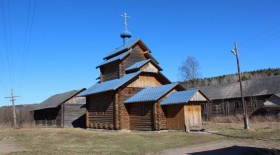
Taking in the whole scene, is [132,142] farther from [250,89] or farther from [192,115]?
[250,89]

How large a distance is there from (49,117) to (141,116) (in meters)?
21.1

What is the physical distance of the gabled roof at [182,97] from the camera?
26678 millimetres

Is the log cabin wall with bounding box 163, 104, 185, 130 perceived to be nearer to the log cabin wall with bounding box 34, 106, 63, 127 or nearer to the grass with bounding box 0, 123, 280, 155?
the grass with bounding box 0, 123, 280, 155

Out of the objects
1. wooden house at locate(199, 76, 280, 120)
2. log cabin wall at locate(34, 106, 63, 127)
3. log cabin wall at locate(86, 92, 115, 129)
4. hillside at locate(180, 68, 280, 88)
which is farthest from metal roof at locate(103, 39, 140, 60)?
hillside at locate(180, 68, 280, 88)

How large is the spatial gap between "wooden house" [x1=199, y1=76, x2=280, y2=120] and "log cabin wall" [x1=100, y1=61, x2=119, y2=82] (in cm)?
2050

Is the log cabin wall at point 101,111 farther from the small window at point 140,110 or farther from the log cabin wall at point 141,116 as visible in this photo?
the small window at point 140,110

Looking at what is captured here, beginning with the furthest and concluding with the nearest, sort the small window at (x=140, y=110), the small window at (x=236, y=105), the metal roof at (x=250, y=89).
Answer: the small window at (x=236, y=105)
the metal roof at (x=250, y=89)
the small window at (x=140, y=110)

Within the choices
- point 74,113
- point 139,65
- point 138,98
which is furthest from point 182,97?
point 74,113

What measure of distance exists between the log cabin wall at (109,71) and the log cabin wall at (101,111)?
2.58 m

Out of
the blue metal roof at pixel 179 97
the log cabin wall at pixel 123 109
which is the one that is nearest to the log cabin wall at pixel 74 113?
the log cabin wall at pixel 123 109

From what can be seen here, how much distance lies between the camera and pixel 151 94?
95.2 feet

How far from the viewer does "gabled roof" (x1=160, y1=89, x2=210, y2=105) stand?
2668 cm

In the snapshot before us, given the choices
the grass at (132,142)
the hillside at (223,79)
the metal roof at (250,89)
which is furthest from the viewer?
the hillside at (223,79)

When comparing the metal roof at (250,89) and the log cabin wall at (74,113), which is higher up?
the metal roof at (250,89)
